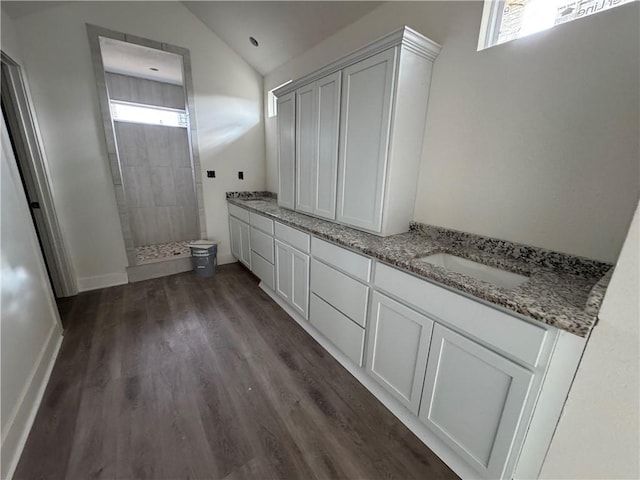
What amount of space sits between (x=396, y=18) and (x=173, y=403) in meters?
2.87

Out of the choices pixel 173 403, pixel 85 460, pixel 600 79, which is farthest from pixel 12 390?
pixel 600 79

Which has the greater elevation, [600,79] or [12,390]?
[600,79]

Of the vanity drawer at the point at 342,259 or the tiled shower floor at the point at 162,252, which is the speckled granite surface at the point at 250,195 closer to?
the tiled shower floor at the point at 162,252

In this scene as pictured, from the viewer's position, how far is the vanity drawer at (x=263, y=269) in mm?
2625

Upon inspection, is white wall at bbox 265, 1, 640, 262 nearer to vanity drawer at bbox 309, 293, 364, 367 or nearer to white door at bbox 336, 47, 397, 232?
white door at bbox 336, 47, 397, 232

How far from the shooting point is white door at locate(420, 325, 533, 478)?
96 cm

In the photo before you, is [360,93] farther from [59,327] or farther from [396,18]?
[59,327]

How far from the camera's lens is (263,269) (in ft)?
9.12

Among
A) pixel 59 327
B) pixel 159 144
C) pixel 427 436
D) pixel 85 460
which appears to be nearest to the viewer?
pixel 85 460

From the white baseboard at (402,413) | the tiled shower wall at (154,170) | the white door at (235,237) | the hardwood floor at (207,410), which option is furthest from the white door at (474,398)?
the tiled shower wall at (154,170)

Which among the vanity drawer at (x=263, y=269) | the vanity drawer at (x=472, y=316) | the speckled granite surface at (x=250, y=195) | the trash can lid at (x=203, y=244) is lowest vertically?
the vanity drawer at (x=263, y=269)

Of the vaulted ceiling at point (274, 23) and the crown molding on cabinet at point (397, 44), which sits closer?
the crown molding on cabinet at point (397, 44)

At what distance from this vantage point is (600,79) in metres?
1.08

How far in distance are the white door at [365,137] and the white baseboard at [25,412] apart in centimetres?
209
